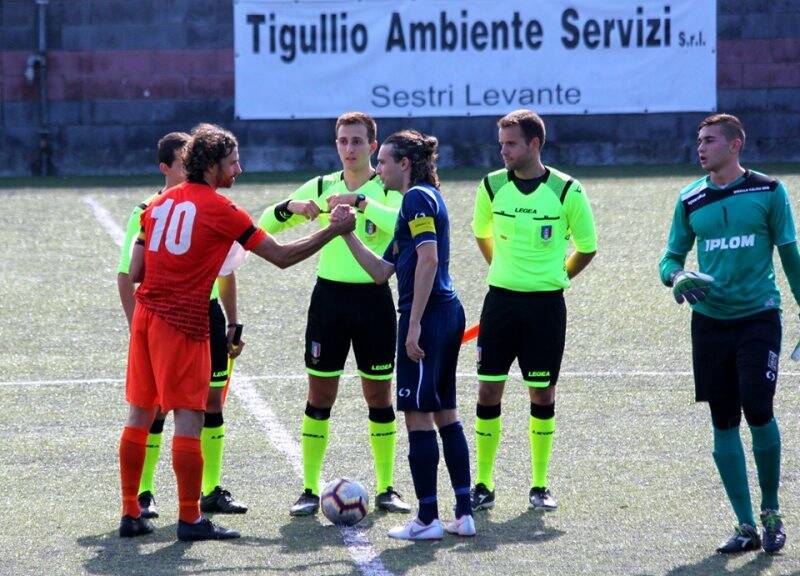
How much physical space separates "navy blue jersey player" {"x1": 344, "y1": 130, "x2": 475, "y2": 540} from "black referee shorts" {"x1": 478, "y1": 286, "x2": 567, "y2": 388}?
74 cm

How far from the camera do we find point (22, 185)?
18422 mm

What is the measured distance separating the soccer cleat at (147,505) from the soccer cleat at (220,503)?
25 cm

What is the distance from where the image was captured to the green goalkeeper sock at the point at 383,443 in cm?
745

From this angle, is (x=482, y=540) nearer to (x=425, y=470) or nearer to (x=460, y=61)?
(x=425, y=470)

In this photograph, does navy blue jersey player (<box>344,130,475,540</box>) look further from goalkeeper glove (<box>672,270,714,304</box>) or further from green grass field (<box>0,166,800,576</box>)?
goalkeeper glove (<box>672,270,714,304</box>)

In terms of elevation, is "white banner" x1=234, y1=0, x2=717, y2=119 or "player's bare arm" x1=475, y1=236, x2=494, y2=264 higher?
"white banner" x1=234, y1=0, x2=717, y2=119

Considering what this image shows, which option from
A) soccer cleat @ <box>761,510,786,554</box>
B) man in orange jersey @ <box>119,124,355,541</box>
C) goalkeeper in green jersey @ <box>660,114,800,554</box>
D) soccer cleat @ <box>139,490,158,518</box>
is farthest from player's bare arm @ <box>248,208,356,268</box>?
soccer cleat @ <box>761,510,786,554</box>

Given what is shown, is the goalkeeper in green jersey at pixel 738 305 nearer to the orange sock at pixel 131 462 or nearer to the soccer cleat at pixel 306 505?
the soccer cleat at pixel 306 505

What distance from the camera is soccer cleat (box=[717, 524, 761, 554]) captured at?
645cm

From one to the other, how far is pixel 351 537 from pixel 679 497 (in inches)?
70.5

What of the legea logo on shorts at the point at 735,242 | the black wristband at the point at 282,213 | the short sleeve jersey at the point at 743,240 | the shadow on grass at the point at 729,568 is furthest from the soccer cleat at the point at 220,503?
the legea logo on shorts at the point at 735,242

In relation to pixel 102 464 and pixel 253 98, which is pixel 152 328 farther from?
pixel 253 98

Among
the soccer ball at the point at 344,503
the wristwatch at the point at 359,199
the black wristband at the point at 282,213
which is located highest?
the wristwatch at the point at 359,199

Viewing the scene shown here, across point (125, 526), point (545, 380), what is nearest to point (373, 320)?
point (545, 380)
